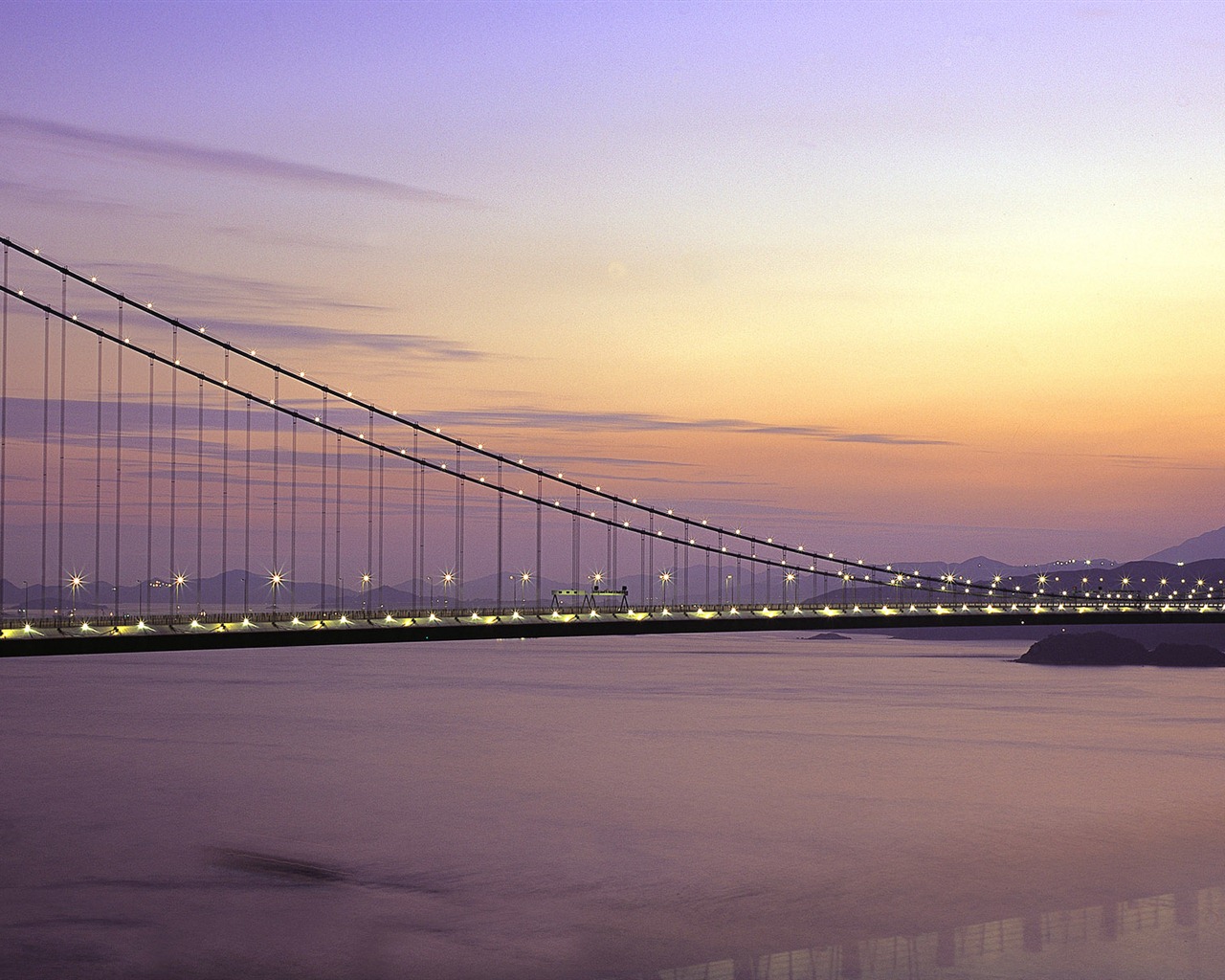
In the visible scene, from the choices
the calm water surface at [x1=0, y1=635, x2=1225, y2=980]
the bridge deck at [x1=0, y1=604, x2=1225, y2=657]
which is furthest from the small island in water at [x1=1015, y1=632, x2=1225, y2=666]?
the bridge deck at [x1=0, y1=604, x2=1225, y2=657]

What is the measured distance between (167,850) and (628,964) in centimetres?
2056

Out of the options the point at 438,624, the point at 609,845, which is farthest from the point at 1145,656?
the point at 609,845

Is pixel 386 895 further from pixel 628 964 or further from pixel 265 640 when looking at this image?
pixel 265 640

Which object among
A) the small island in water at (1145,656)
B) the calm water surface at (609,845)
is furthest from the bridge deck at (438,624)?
the small island in water at (1145,656)

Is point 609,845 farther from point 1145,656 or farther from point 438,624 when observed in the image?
point 1145,656

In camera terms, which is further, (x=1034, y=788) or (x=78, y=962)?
(x=1034, y=788)

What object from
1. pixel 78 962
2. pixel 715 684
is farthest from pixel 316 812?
pixel 715 684

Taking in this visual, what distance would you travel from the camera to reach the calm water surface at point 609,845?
33562mm

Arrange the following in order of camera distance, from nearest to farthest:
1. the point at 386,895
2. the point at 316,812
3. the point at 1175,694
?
the point at 386,895, the point at 316,812, the point at 1175,694

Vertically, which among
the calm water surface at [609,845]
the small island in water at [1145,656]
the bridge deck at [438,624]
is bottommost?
the small island in water at [1145,656]

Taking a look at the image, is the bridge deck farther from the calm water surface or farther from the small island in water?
the small island in water

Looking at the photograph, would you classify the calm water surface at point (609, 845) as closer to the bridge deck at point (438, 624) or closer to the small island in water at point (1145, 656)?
the bridge deck at point (438, 624)

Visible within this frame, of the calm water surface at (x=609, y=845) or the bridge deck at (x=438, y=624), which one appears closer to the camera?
the calm water surface at (x=609, y=845)

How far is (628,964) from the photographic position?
32562mm
